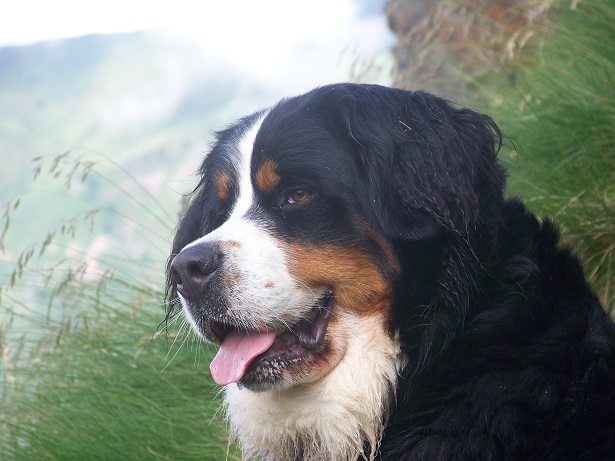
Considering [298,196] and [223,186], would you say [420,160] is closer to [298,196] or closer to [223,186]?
[298,196]

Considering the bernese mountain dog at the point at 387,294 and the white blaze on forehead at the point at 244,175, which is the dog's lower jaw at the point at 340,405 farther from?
the white blaze on forehead at the point at 244,175

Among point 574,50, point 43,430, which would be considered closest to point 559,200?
point 574,50

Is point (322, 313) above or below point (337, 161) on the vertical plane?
below

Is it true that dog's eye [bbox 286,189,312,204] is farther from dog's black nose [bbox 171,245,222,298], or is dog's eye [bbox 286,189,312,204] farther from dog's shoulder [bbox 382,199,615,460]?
dog's shoulder [bbox 382,199,615,460]

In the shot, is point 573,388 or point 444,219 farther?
point 444,219

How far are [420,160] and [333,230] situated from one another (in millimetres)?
342

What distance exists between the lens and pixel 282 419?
2559 mm

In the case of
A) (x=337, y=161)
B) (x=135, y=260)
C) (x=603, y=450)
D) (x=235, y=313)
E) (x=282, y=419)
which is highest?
(x=337, y=161)

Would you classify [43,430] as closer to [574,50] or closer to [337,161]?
[337,161]

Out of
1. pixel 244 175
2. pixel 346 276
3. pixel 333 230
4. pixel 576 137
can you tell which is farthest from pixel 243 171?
pixel 576 137

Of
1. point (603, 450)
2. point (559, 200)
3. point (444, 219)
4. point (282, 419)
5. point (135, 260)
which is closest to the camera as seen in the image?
point (603, 450)

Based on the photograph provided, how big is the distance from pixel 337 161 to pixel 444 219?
1.33ft

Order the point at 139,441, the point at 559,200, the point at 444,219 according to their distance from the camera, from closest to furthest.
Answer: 1. the point at 444,219
2. the point at 139,441
3. the point at 559,200

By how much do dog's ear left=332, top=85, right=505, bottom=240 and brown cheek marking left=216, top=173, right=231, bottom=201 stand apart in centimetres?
44
